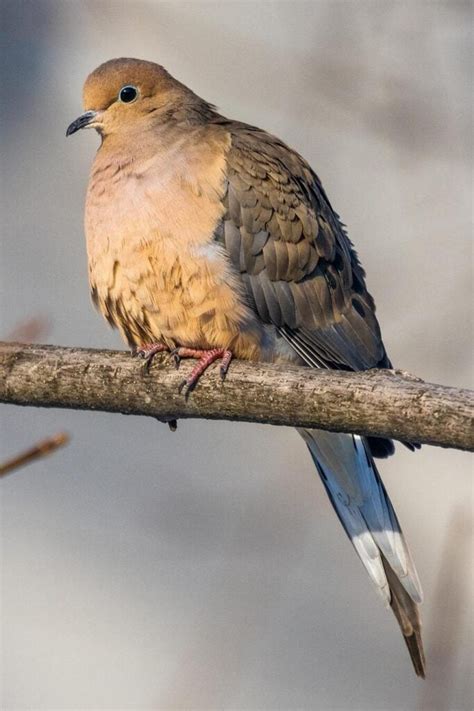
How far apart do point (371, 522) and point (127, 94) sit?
1.69 metres

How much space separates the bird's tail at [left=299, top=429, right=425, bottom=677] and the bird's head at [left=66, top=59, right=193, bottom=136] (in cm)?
124

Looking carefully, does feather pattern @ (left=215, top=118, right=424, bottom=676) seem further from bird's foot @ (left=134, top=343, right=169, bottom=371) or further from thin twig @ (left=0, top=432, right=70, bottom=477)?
thin twig @ (left=0, top=432, right=70, bottom=477)

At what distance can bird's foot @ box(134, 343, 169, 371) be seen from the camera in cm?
339

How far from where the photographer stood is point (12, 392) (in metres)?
3.29

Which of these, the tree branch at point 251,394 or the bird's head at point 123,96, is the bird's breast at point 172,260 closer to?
the tree branch at point 251,394

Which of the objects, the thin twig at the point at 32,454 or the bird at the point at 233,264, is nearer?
the thin twig at the point at 32,454

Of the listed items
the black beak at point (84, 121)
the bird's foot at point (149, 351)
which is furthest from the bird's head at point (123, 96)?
the bird's foot at point (149, 351)

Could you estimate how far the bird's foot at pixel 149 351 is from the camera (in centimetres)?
339

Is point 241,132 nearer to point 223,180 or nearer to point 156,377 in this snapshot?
point 223,180

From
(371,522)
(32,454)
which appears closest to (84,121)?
(371,522)

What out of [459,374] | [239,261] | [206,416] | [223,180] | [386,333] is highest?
[223,180]

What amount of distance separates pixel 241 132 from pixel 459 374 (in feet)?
5.55

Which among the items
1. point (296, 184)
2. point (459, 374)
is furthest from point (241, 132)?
point (459, 374)

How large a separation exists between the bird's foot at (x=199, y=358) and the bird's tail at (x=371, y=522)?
0.64m
